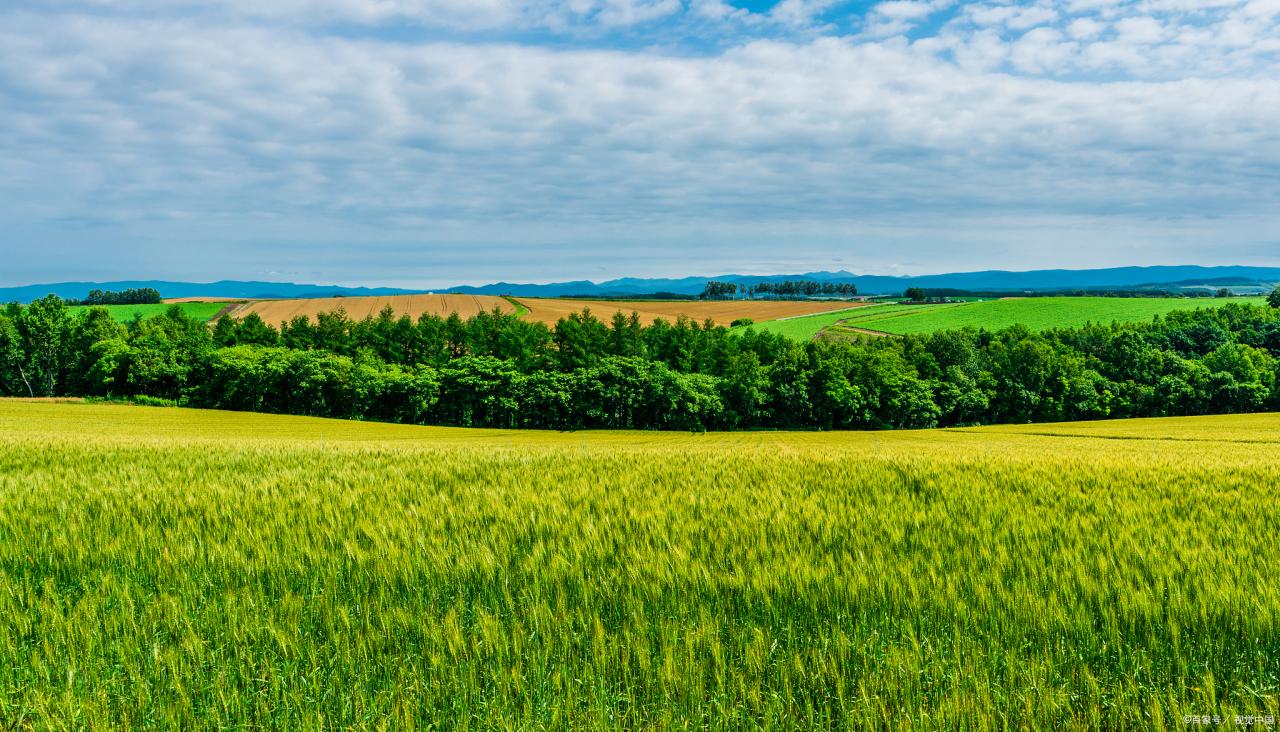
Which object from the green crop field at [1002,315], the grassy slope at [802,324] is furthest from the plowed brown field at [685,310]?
the green crop field at [1002,315]

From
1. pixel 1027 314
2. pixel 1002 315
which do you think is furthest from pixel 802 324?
pixel 1027 314

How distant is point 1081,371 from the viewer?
3231 inches

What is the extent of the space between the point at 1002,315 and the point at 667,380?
9037 cm

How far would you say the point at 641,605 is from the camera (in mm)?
4047

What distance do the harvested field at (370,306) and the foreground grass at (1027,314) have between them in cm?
7009

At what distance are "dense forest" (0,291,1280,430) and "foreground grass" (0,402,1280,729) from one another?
6527cm

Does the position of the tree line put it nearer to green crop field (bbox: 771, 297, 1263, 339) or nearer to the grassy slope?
the grassy slope

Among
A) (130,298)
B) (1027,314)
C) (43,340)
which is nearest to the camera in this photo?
(43,340)

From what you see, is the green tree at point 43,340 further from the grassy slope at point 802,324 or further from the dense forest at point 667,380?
the grassy slope at point 802,324

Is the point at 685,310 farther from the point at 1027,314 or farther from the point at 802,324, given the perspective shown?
the point at 1027,314

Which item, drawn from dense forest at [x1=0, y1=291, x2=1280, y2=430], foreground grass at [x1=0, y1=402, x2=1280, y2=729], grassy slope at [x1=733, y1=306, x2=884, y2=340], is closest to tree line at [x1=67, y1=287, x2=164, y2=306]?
dense forest at [x1=0, y1=291, x2=1280, y2=430]

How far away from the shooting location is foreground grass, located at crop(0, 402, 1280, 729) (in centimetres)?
306

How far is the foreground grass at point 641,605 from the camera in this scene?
306 centimetres

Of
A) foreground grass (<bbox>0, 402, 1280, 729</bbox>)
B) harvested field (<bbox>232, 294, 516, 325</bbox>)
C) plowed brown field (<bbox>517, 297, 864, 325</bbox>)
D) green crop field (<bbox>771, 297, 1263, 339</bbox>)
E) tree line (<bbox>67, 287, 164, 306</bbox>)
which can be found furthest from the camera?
tree line (<bbox>67, 287, 164, 306</bbox>)
